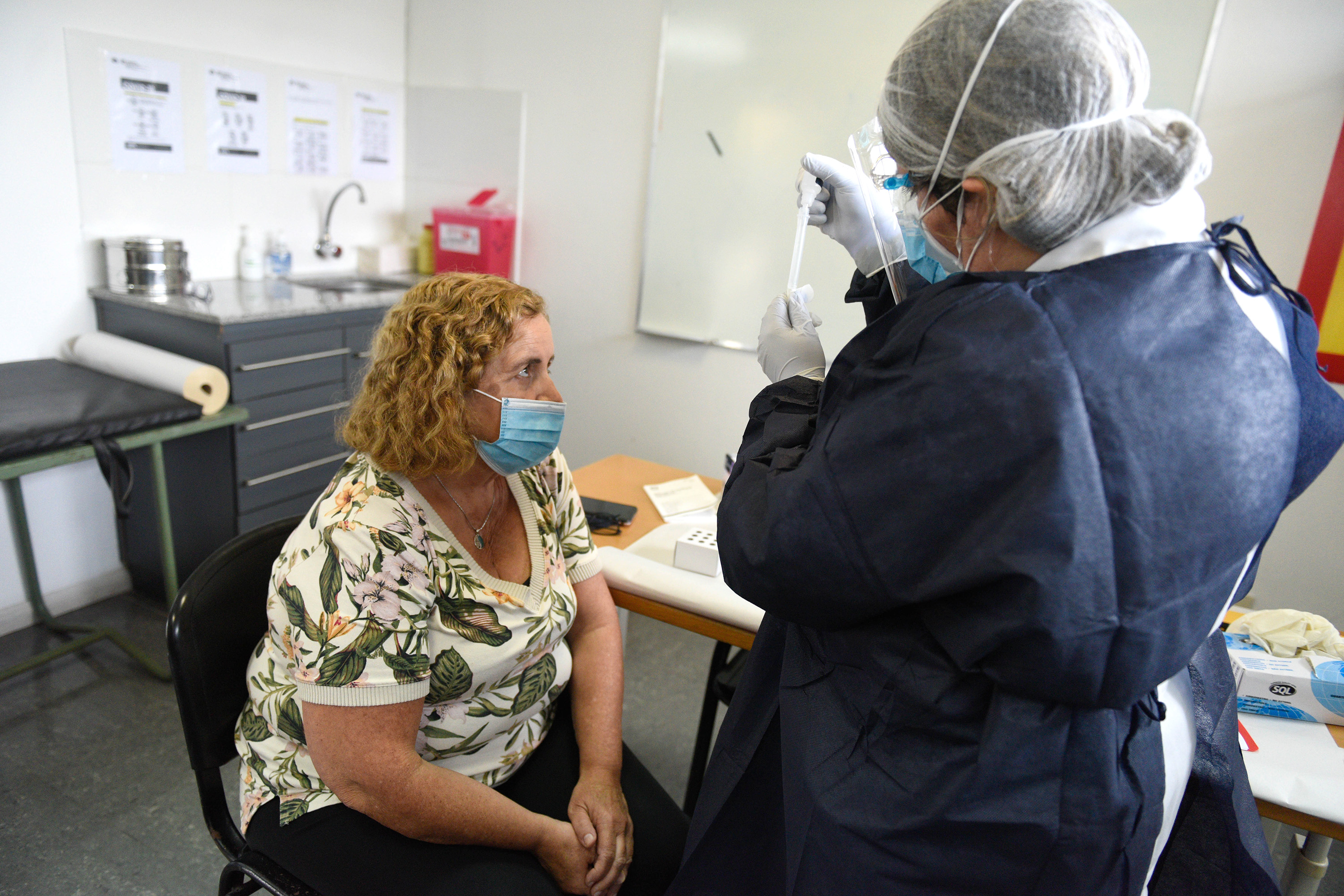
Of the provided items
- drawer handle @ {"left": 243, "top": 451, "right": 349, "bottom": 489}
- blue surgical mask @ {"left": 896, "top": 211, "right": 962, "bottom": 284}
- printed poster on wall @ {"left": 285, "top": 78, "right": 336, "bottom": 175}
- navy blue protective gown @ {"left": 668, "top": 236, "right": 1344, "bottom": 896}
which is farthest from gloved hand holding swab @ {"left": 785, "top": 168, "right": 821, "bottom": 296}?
printed poster on wall @ {"left": 285, "top": 78, "right": 336, "bottom": 175}

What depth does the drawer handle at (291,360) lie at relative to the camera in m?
2.55

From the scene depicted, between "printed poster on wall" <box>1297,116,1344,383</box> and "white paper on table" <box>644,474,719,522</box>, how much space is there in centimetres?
175

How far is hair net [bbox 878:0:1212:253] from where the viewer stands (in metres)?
0.71

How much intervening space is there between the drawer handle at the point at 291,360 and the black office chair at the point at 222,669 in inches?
58.6

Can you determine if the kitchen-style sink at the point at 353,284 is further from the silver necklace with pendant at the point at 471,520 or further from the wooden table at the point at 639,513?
the silver necklace with pendant at the point at 471,520

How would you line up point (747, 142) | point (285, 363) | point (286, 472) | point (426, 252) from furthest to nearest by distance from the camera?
point (426, 252)
point (747, 142)
point (286, 472)
point (285, 363)

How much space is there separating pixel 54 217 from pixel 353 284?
1.06 metres

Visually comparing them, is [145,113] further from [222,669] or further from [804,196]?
[804,196]

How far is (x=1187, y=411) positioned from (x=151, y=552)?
2.96 metres

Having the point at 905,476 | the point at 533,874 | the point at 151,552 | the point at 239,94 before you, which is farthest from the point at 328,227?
the point at 905,476

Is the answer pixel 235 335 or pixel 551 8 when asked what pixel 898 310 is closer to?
pixel 235 335

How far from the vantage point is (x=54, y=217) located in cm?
251

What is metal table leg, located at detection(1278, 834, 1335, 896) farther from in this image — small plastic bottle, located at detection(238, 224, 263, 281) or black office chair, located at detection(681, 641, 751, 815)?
small plastic bottle, located at detection(238, 224, 263, 281)

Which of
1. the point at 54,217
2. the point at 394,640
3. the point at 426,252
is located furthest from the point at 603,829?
the point at 426,252
